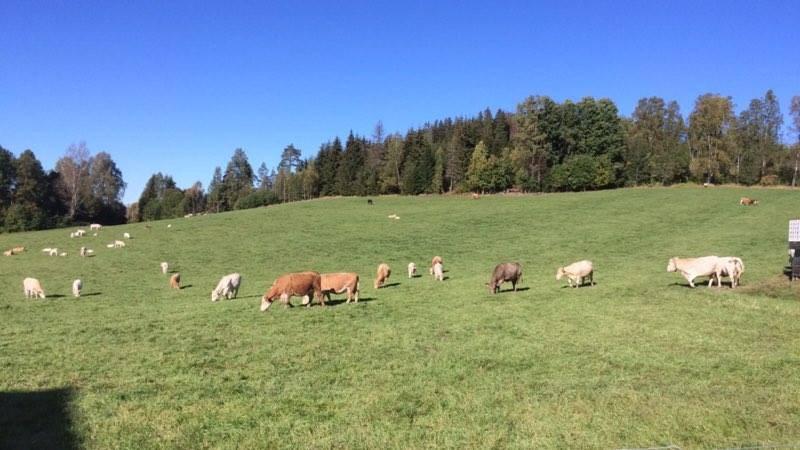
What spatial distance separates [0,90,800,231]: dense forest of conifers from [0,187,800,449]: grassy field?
58.6 meters

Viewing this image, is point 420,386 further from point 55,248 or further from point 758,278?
point 55,248

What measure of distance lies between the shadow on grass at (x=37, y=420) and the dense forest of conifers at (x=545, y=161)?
7548cm

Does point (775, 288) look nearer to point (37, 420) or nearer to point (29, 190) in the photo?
point (37, 420)

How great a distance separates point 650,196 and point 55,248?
5598cm

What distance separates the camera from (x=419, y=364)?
1012cm

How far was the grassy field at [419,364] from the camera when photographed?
22.7 ft

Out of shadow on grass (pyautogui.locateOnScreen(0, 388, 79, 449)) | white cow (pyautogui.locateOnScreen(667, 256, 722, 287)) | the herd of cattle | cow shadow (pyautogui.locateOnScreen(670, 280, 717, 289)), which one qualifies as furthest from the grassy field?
the herd of cattle

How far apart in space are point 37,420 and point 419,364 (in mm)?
6197

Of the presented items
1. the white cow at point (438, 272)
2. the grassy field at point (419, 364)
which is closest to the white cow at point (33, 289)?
the grassy field at point (419, 364)

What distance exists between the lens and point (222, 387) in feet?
29.4

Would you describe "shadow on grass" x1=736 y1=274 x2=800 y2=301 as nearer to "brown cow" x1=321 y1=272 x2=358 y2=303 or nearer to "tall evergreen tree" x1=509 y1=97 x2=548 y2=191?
"brown cow" x1=321 y1=272 x2=358 y2=303

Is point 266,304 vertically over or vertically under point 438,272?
over

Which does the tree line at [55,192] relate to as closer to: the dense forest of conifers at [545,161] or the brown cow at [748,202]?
the dense forest of conifers at [545,161]

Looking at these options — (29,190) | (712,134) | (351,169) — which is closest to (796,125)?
(712,134)
